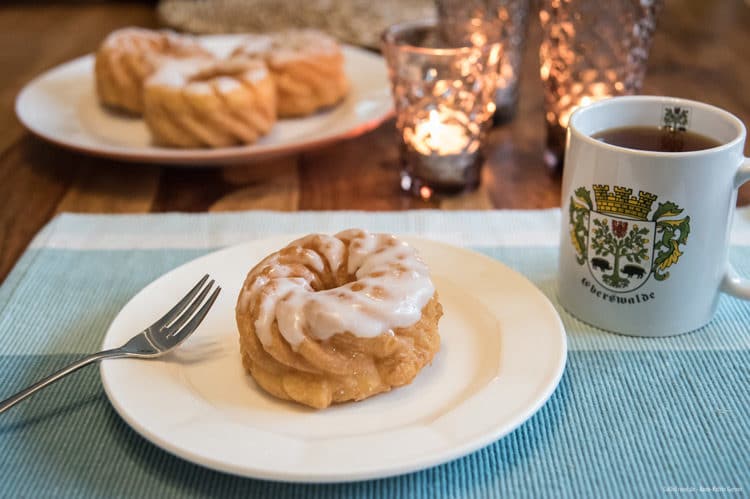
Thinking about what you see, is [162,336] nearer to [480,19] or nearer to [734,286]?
[734,286]

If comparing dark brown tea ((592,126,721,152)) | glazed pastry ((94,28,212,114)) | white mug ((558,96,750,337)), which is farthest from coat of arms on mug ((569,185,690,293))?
glazed pastry ((94,28,212,114))

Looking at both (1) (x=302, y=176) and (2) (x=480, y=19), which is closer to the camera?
(1) (x=302, y=176)

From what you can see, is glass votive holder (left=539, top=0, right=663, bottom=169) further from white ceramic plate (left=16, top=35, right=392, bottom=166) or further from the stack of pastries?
the stack of pastries

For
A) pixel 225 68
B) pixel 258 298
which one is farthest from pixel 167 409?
pixel 225 68

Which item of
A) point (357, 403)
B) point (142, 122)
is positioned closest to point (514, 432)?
point (357, 403)

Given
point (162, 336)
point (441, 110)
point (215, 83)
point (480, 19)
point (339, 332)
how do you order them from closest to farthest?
point (339, 332), point (162, 336), point (441, 110), point (215, 83), point (480, 19)

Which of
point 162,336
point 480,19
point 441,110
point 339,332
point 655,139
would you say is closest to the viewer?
point 339,332

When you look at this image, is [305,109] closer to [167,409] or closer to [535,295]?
[535,295]
